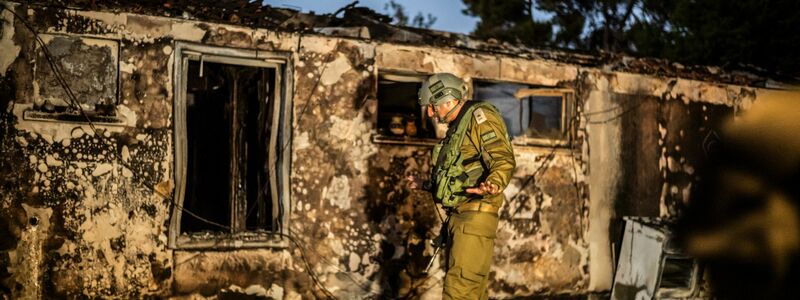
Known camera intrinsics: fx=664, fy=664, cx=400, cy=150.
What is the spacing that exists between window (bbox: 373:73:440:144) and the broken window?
2500 mm

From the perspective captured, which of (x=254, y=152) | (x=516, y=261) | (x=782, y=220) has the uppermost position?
(x=254, y=152)

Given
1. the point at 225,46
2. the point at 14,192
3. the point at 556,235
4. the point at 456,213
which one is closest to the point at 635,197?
the point at 556,235

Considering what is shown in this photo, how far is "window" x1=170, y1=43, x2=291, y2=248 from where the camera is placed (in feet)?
19.5

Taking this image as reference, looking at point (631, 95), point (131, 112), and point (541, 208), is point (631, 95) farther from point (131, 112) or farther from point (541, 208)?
point (131, 112)

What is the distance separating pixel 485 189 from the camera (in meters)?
4.34

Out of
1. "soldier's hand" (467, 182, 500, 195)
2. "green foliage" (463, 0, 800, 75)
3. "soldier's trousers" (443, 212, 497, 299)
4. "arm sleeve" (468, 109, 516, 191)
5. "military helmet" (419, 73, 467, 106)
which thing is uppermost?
"green foliage" (463, 0, 800, 75)

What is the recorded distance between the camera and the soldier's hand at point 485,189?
14.2ft

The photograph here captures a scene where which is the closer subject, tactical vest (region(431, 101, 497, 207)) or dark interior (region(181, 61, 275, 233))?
tactical vest (region(431, 101, 497, 207))

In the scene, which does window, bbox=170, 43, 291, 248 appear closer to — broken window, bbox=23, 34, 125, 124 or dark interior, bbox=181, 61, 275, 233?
dark interior, bbox=181, 61, 275, 233

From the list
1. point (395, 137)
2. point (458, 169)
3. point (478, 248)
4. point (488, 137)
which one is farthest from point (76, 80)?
point (478, 248)

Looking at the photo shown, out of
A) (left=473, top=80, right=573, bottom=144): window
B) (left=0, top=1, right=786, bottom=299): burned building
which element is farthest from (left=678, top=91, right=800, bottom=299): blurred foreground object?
(left=473, top=80, right=573, bottom=144): window

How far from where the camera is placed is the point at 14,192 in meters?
5.34

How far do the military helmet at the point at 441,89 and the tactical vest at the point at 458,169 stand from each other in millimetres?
132

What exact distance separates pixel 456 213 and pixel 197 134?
10.8 feet
